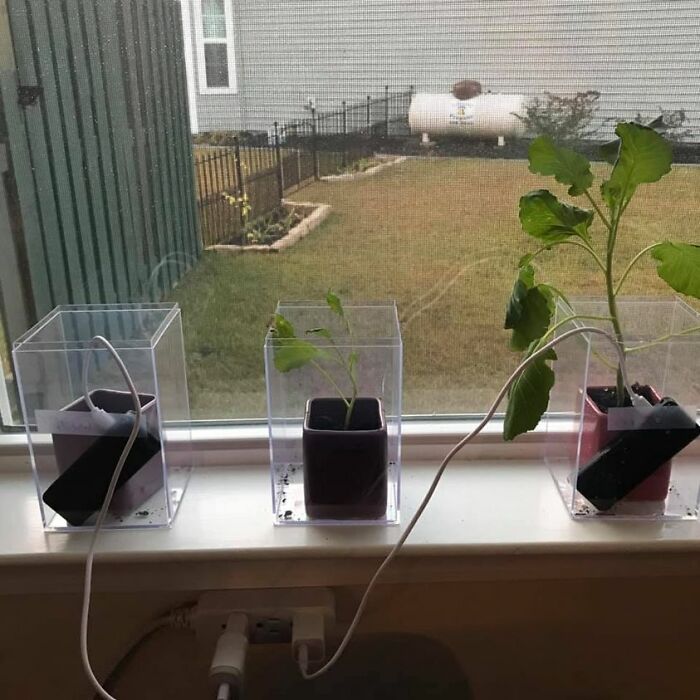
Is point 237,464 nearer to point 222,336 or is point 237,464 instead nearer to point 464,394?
point 222,336

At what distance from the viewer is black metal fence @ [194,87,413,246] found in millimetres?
896

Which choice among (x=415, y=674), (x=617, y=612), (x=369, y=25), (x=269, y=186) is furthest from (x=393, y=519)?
(x=369, y=25)

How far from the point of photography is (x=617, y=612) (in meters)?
0.93

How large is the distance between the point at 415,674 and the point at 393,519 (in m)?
0.22

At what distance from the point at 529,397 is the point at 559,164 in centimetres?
25

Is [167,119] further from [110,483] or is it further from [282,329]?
[110,483]

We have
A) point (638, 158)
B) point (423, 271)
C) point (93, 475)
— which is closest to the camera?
point (638, 158)

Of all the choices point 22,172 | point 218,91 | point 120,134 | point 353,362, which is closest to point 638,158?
point 353,362

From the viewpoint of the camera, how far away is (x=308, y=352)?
824 millimetres

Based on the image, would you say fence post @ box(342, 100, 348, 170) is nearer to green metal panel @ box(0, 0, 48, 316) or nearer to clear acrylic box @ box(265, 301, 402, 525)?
clear acrylic box @ box(265, 301, 402, 525)

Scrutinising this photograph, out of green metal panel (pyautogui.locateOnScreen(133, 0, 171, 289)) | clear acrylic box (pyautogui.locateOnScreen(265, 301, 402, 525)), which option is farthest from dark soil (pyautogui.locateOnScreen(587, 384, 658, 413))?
green metal panel (pyautogui.locateOnScreen(133, 0, 171, 289))

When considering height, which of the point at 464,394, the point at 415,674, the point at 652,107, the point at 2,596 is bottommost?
the point at 415,674

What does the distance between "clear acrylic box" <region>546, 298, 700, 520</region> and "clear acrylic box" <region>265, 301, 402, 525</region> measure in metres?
0.22

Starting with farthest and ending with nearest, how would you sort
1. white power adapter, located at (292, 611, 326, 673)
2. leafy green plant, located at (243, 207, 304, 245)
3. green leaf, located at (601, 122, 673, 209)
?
leafy green plant, located at (243, 207, 304, 245) → white power adapter, located at (292, 611, 326, 673) → green leaf, located at (601, 122, 673, 209)
